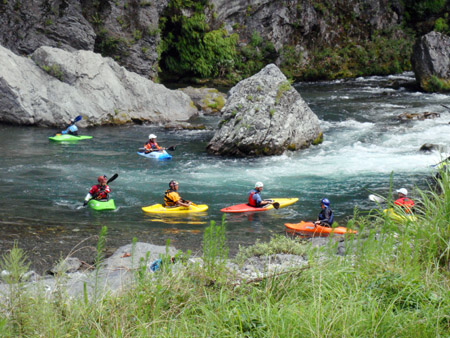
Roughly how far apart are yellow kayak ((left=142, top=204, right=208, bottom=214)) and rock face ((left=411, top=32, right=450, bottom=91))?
63.9 ft

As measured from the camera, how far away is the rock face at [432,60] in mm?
25719

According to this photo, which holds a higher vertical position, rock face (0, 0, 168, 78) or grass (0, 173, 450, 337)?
rock face (0, 0, 168, 78)

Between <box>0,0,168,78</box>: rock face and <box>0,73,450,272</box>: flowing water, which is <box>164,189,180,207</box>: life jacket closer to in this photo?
<box>0,73,450,272</box>: flowing water

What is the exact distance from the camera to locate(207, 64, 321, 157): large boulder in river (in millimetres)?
15492

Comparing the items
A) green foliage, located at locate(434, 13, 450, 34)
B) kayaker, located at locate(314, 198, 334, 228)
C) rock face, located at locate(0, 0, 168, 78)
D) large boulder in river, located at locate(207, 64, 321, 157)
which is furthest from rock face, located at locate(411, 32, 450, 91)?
kayaker, located at locate(314, 198, 334, 228)

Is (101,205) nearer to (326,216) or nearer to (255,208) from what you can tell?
(255,208)

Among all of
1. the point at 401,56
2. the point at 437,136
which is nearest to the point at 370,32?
the point at 401,56

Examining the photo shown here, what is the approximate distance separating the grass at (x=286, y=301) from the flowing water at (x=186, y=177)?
208cm

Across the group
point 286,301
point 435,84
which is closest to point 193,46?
point 435,84

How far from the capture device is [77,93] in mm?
20141

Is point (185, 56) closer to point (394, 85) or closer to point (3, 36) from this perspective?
point (3, 36)

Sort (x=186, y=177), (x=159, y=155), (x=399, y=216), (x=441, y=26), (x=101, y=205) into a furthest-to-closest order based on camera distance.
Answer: (x=441, y=26)
(x=159, y=155)
(x=186, y=177)
(x=101, y=205)
(x=399, y=216)

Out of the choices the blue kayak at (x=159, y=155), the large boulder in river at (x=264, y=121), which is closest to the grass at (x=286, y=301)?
the blue kayak at (x=159, y=155)

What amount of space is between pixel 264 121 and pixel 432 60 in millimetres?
14338
